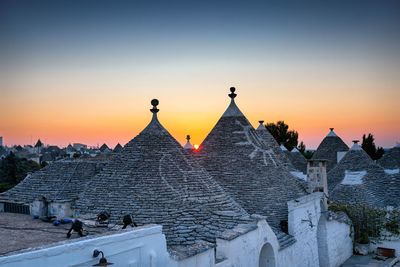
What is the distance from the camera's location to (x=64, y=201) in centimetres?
1130

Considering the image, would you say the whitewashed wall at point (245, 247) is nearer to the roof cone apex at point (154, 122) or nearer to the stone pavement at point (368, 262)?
the roof cone apex at point (154, 122)

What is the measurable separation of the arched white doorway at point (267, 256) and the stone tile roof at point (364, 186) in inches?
372

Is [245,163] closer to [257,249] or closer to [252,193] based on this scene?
[252,193]

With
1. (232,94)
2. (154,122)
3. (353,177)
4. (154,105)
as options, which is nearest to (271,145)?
(232,94)

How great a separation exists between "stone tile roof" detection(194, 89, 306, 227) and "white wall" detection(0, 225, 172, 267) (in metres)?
5.94

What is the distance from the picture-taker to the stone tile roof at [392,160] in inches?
1021

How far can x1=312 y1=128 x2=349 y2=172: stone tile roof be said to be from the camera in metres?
30.1

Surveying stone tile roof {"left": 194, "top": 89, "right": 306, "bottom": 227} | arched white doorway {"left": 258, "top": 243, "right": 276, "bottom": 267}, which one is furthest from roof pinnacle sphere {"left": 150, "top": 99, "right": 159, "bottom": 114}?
arched white doorway {"left": 258, "top": 243, "right": 276, "bottom": 267}

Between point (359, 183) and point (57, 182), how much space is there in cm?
1428

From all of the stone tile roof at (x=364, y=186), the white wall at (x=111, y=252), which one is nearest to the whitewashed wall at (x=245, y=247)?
the white wall at (x=111, y=252)

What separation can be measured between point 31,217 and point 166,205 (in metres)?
4.11

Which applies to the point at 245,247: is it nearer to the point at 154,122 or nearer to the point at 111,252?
the point at 111,252

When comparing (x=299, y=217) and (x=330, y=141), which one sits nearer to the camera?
(x=299, y=217)

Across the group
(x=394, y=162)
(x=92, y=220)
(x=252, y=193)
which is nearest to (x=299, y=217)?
(x=252, y=193)
